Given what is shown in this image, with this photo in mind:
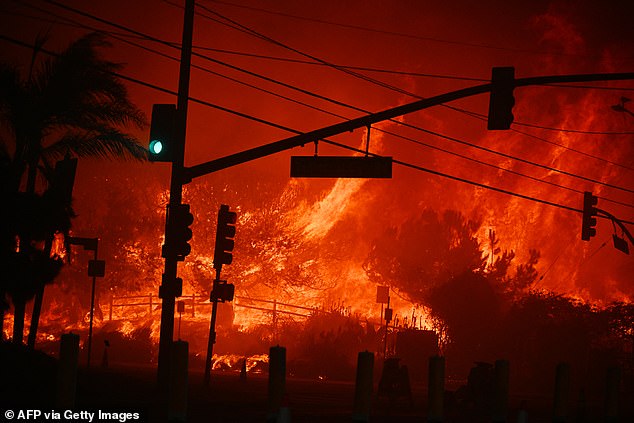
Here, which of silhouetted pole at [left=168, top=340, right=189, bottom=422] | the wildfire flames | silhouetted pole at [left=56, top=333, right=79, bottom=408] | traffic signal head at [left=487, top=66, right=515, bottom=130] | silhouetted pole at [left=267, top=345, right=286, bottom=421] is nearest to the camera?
silhouetted pole at [left=168, top=340, right=189, bottom=422]

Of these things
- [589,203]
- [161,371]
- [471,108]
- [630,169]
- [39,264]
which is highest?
[471,108]

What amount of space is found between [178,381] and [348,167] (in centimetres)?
925

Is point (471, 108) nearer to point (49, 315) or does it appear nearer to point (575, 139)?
point (575, 139)

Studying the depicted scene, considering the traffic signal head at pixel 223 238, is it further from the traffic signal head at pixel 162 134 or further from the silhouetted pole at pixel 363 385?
the silhouetted pole at pixel 363 385

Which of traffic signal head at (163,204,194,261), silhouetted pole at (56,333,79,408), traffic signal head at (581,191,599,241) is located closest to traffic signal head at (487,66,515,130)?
traffic signal head at (163,204,194,261)

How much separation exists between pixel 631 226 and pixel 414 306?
20845 mm

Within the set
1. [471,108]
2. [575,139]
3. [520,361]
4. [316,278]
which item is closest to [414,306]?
[316,278]

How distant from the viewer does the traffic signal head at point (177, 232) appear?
811 inches

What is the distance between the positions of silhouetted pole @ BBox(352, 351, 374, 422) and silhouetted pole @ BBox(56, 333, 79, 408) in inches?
150

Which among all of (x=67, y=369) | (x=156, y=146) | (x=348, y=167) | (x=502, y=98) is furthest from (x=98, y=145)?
(x=67, y=369)

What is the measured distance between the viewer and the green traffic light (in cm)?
2019

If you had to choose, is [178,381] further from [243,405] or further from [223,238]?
[223,238]

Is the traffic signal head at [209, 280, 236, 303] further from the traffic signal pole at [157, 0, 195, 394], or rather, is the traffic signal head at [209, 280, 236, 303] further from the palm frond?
the traffic signal pole at [157, 0, 195, 394]

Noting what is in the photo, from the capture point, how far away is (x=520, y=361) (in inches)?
1740
